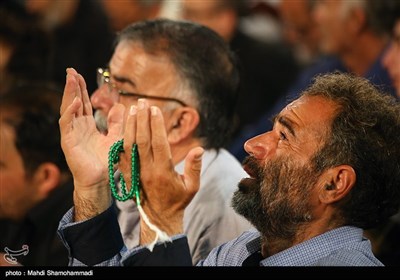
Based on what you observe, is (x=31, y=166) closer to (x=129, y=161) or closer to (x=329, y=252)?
(x=129, y=161)

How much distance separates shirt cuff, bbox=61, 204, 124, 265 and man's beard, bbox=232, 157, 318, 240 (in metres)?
0.32

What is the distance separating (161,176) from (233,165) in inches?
33.6

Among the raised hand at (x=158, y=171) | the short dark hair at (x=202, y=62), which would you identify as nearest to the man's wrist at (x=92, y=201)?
the raised hand at (x=158, y=171)

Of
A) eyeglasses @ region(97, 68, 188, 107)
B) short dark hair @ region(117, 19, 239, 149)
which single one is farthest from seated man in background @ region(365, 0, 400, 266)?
eyeglasses @ region(97, 68, 188, 107)

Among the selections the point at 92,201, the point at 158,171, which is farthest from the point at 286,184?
the point at 92,201

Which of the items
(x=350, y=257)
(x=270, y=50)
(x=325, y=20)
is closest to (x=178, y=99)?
(x=350, y=257)

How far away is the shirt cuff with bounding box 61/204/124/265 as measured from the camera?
2418 millimetres

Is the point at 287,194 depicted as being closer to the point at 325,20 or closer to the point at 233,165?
the point at 233,165

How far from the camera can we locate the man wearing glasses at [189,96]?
296cm

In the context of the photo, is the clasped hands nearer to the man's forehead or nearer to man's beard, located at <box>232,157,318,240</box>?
man's beard, located at <box>232,157,318,240</box>

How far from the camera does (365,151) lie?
7.77 ft

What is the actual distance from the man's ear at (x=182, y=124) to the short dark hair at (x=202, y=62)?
4 centimetres

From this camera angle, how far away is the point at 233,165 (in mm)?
3121

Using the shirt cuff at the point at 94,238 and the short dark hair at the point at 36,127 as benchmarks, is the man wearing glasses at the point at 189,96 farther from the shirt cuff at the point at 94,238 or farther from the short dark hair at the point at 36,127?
the shirt cuff at the point at 94,238
